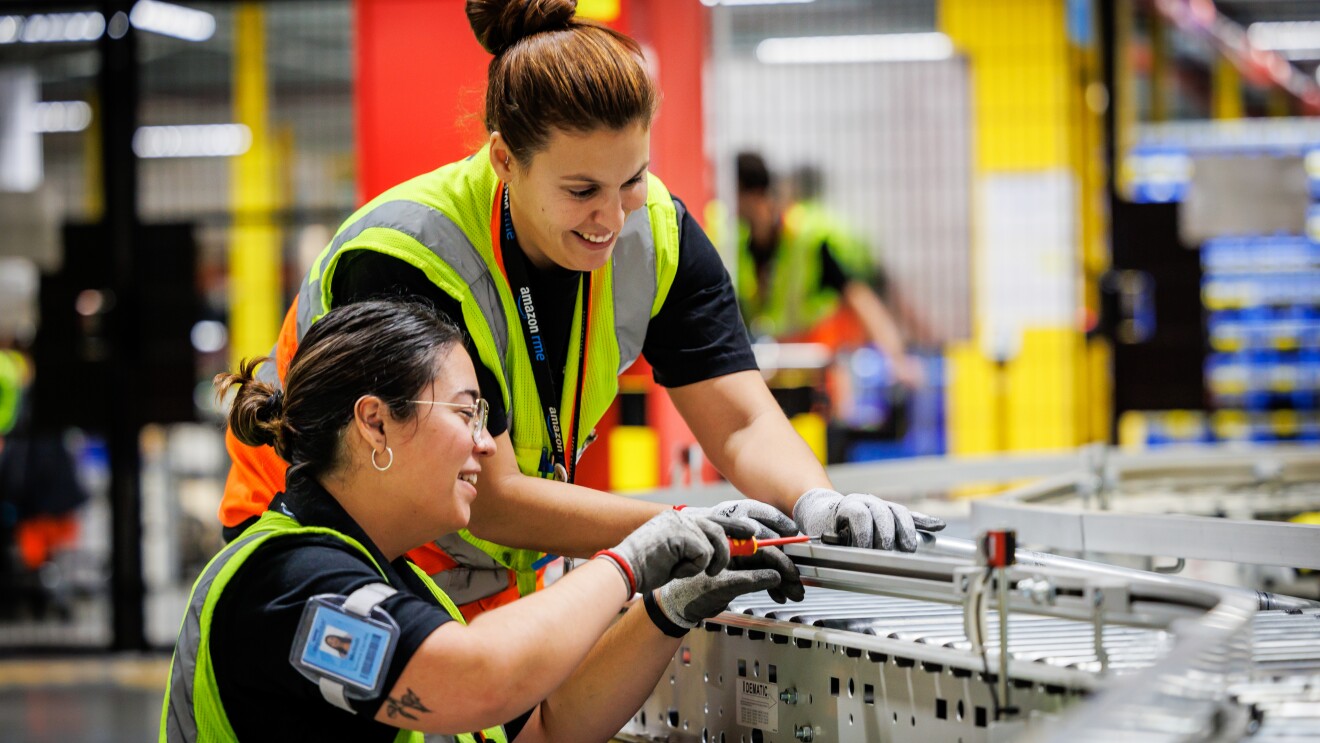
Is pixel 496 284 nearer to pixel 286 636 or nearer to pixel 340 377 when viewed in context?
pixel 340 377

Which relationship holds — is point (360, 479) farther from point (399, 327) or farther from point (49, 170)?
point (49, 170)

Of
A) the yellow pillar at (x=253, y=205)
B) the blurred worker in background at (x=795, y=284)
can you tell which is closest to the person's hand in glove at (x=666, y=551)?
the blurred worker in background at (x=795, y=284)

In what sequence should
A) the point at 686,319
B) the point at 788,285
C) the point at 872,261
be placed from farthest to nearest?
the point at 872,261, the point at 788,285, the point at 686,319

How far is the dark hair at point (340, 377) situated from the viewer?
1506 mm

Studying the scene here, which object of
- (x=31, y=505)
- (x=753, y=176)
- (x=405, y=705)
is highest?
(x=753, y=176)

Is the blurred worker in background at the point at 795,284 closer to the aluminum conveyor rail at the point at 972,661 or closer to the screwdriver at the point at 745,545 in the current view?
the aluminum conveyor rail at the point at 972,661

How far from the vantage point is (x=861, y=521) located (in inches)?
67.7

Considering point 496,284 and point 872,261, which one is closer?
point 496,284

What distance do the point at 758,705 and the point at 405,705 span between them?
51 centimetres

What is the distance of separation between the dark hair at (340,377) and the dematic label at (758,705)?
56 centimetres

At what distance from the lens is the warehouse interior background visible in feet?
20.2

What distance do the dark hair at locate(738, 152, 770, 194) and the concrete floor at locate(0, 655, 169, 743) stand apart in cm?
326

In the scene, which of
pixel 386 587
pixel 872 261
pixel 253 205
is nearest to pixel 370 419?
pixel 386 587

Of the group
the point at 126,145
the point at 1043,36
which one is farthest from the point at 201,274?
the point at 1043,36
